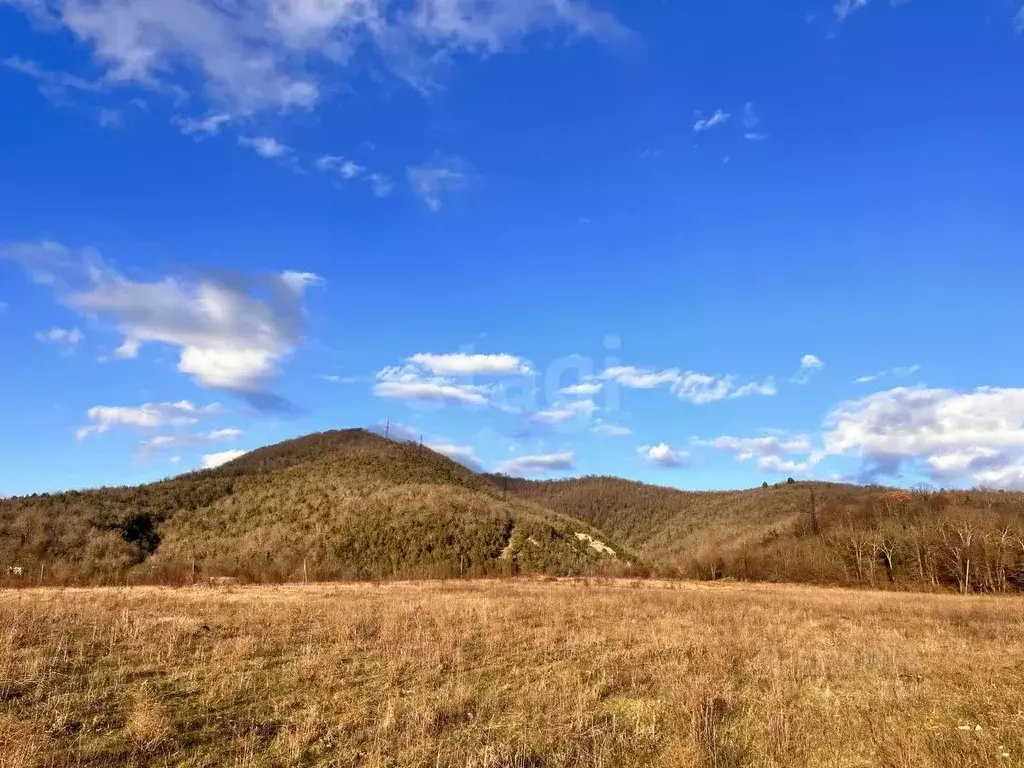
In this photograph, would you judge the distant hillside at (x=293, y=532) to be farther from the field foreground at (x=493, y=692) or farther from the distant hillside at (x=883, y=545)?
the field foreground at (x=493, y=692)

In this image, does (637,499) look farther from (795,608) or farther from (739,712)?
(739,712)

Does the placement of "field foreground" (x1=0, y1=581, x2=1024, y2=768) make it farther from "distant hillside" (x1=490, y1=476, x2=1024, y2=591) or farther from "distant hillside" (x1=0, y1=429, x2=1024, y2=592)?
"distant hillside" (x1=490, y1=476, x2=1024, y2=591)

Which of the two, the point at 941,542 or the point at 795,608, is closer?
the point at 795,608

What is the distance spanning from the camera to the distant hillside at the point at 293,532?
63656mm

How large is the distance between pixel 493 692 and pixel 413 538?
63656mm

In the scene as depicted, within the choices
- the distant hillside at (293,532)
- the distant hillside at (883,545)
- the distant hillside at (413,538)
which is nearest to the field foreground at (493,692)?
the distant hillside at (413,538)

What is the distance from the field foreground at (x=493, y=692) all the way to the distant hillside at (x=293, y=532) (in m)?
38.6

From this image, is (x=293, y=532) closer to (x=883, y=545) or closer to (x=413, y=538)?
(x=413, y=538)

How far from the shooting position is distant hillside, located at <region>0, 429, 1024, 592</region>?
5978 cm

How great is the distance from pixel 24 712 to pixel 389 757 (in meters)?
5.55

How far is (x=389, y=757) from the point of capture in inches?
312

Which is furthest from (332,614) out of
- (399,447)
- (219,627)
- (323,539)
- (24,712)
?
(399,447)

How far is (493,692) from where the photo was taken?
38.3ft

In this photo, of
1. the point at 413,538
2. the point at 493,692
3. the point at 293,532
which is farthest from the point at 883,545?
the point at 493,692
